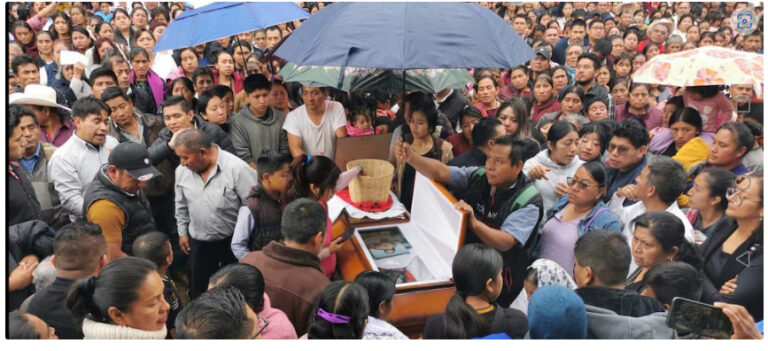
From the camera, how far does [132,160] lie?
10.5 ft

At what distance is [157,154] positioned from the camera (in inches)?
153

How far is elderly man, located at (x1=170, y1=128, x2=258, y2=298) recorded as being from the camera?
3510 mm

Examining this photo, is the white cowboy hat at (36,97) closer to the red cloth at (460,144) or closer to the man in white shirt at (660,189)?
the red cloth at (460,144)

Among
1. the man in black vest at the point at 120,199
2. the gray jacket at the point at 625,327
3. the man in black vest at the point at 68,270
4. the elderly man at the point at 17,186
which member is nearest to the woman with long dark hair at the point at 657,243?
the gray jacket at the point at 625,327

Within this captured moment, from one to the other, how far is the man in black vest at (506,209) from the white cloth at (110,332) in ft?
5.18

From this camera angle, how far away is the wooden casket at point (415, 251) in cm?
282

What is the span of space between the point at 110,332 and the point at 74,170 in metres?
1.82

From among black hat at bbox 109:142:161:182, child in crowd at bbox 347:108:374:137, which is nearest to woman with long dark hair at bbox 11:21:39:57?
child in crowd at bbox 347:108:374:137

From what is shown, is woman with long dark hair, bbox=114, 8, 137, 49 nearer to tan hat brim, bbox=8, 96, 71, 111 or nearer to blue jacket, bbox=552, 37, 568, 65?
tan hat brim, bbox=8, 96, 71, 111

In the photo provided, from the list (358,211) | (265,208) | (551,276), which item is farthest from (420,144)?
(551,276)

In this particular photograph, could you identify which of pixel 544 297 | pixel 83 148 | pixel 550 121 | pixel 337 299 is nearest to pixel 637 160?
pixel 550 121

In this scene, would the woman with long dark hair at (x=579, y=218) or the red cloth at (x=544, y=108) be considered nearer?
the woman with long dark hair at (x=579, y=218)

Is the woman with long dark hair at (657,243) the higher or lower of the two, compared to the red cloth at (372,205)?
higher

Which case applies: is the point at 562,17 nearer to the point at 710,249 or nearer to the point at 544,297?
the point at 710,249
